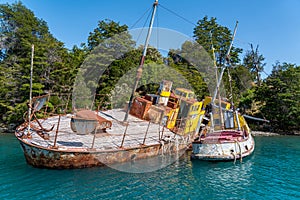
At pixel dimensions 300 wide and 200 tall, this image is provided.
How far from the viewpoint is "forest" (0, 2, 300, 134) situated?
31359 mm

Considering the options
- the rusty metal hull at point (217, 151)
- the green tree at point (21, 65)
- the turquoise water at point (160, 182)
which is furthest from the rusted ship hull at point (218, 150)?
the green tree at point (21, 65)

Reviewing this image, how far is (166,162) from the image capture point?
16.8m

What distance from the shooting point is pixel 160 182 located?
13.0 meters

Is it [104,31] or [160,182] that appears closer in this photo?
[160,182]

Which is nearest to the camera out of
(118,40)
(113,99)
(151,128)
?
(151,128)

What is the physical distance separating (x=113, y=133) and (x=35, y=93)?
18891 millimetres

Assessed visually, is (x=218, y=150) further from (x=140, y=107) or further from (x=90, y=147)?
(x=90, y=147)

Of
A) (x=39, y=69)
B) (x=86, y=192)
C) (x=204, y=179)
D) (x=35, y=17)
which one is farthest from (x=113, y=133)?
(x=35, y=17)

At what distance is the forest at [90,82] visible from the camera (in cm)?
3136

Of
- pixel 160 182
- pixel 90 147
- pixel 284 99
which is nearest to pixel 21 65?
pixel 90 147

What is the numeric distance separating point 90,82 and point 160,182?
24280 mm

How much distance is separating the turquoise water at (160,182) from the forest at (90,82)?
13.5 metres

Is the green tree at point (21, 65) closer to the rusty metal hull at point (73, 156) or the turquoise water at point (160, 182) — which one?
the turquoise water at point (160, 182)

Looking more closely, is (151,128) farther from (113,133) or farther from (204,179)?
(204,179)
